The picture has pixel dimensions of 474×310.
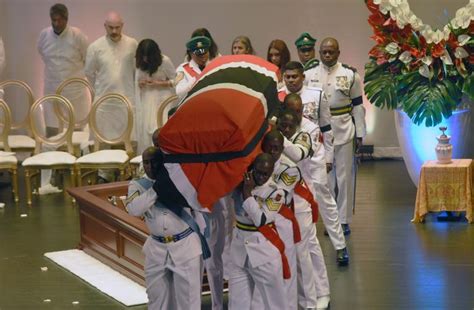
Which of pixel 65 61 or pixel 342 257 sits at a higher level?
pixel 65 61

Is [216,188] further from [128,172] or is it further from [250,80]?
[128,172]

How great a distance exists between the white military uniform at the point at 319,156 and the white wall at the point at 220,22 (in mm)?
4553

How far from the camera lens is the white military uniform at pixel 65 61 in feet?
39.5

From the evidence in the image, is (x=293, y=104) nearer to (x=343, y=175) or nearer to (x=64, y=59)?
(x=343, y=175)

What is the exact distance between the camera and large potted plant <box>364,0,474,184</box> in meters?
9.84

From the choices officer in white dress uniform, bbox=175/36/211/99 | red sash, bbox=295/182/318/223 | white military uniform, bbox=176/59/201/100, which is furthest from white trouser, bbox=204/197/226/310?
white military uniform, bbox=176/59/201/100

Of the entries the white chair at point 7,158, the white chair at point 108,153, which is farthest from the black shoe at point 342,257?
the white chair at point 7,158

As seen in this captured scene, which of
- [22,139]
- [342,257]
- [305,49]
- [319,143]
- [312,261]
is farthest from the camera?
[22,139]

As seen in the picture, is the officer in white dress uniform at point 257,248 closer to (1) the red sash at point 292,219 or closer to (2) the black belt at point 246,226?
(2) the black belt at point 246,226

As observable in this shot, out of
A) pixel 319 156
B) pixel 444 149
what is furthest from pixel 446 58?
pixel 319 156

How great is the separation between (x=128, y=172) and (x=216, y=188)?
5.21m

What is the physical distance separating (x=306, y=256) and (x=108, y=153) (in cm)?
432

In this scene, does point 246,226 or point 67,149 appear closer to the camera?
point 246,226

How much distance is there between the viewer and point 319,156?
24.8 feet
